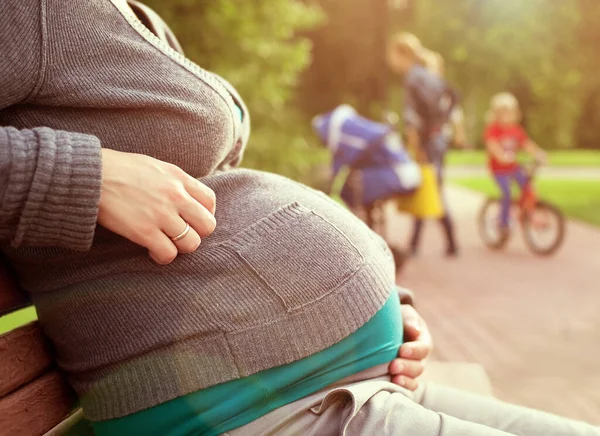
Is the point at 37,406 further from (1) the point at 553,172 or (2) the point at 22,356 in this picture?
(1) the point at 553,172

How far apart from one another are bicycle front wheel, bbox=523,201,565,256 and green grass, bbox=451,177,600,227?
305cm

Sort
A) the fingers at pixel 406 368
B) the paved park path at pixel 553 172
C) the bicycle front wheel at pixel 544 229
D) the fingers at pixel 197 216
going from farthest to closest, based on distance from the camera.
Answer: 1. the paved park path at pixel 553 172
2. the bicycle front wheel at pixel 544 229
3. the fingers at pixel 406 368
4. the fingers at pixel 197 216

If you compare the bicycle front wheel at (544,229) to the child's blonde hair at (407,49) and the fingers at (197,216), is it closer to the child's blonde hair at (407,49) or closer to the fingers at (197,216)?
the child's blonde hair at (407,49)

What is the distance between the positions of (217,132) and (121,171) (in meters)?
0.23

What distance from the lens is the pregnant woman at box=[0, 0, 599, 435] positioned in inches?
46.4

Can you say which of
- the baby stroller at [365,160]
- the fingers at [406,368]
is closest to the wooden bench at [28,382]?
the fingers at [406,368]

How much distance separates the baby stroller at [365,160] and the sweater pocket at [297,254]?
5328mm

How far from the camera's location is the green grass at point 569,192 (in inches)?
477

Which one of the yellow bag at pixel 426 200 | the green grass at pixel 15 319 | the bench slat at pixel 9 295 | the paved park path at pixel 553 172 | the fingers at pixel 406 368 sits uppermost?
the fingers at pixel 406 368

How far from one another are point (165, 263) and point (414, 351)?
0.58 metres

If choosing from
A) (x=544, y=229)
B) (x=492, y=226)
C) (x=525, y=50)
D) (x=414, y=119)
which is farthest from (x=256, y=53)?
(x=525, y=50)

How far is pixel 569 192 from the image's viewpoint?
51.4 feet

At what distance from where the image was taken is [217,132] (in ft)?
4.38

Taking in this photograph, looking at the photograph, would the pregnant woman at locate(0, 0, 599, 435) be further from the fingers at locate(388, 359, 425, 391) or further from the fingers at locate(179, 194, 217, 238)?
the fingers at locate(388, 359, 425, 391)
